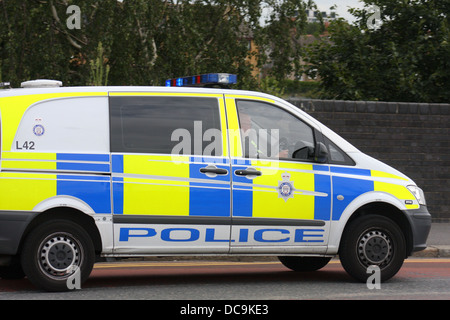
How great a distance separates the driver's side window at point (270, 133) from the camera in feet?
25.6

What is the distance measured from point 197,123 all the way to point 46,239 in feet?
5.55

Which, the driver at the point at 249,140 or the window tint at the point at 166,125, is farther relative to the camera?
the driver at the point at 249,140

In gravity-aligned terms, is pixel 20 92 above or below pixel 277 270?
above

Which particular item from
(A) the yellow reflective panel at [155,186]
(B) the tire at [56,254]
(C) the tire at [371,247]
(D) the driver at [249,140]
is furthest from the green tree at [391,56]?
(B) the tire at [56,254]

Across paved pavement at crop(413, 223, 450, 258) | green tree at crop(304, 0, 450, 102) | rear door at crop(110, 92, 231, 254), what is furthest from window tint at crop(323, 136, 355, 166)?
green tree at crop(304, 0, 450, 102)

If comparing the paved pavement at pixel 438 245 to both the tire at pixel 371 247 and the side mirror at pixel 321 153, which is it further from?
the side mirror at pixel 321 153

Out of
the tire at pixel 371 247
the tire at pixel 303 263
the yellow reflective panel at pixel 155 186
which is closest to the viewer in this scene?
the yellow reflective panel at pixel 155 186

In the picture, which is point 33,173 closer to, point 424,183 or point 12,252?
point 12,252

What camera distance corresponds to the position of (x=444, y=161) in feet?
46.8

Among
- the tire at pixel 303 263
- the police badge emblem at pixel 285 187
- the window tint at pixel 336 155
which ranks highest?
the window tint at pixel 336 155

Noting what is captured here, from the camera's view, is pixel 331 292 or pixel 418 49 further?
pixel 418 49

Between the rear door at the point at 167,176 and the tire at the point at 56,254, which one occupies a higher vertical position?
the rear door at the point at 167,176

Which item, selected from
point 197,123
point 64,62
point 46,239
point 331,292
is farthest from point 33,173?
point 64,62

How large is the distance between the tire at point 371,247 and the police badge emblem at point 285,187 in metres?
0.71
